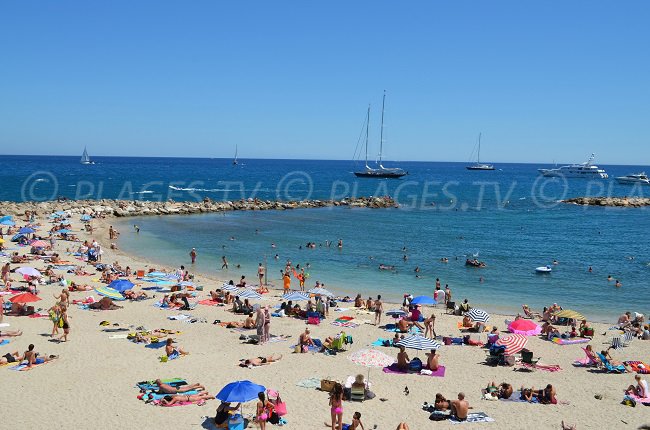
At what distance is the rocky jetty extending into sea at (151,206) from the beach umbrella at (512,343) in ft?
146

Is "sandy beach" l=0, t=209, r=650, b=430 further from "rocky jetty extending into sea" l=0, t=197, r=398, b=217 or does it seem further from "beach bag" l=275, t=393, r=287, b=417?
"rocky jetty extending into sea" l=0, t=197, r=398, b=217

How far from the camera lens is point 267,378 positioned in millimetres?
15180

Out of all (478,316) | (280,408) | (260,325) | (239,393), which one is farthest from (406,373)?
(239,393)

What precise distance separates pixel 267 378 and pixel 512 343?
7.73 m

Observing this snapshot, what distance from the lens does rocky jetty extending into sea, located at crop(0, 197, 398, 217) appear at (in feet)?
177

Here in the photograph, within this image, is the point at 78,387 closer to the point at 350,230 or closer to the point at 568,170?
the point at 350,230

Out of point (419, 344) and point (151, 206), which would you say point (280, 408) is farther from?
point (151, 206)

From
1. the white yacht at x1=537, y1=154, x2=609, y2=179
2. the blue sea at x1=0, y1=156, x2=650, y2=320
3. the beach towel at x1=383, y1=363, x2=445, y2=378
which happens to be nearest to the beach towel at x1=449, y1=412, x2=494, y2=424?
the beach towel at x1=383, y1=363, x2=445, y2=378

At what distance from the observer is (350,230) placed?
50.5 metres

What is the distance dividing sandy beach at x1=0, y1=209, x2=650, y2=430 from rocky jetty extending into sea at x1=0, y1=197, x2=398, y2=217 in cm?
3453

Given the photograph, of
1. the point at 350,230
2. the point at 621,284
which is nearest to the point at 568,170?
the point at 350,230

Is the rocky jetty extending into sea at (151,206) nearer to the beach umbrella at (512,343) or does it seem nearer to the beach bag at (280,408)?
the beach umbrella at (512,343)

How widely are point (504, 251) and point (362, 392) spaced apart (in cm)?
2976

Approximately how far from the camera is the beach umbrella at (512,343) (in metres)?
17.2
